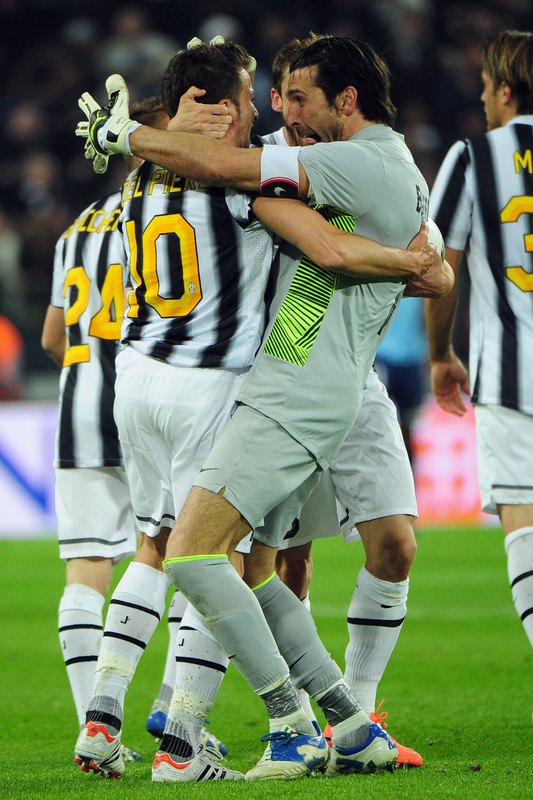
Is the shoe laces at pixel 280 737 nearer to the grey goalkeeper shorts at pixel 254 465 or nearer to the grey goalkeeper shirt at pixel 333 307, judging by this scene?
the grey goalkeeper shorts at pixel 254 465

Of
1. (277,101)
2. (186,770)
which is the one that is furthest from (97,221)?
(186,770)

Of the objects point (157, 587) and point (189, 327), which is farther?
point (157, 587)

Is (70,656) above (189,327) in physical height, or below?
below

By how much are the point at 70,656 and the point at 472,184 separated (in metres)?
2.02

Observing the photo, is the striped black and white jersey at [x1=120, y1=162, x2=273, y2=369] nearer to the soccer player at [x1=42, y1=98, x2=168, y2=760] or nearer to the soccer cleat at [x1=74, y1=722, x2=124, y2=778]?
the soccer player at [x1=42, y1=98, x2=168, y2=760]

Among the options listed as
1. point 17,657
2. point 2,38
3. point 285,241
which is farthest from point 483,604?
point 2,38

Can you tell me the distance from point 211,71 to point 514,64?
1237mm

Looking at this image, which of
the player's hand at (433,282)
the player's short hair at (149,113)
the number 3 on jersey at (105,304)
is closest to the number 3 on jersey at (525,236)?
the player's hand at (433,282)

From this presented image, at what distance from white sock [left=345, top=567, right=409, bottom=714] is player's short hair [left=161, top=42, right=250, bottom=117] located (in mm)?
1420

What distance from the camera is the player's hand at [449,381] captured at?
4.29m

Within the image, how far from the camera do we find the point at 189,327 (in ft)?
10.7

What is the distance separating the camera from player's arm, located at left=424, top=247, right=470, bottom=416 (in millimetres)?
4160

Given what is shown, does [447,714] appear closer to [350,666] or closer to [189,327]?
[350,666]

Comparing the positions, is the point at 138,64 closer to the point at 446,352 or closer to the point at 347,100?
the point at 446,352
